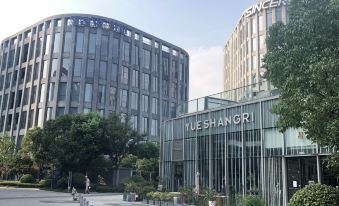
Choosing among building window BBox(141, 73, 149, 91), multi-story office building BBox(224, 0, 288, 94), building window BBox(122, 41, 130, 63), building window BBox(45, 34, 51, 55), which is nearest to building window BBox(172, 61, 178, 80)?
building window BBox(141, 73, 149, 91)

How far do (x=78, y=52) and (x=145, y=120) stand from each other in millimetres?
18839

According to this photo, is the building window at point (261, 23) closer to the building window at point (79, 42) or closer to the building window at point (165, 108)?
the building window at point (165, 108)

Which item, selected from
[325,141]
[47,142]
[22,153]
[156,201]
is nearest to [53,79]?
[22,153]

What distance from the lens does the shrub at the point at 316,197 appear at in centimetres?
1377

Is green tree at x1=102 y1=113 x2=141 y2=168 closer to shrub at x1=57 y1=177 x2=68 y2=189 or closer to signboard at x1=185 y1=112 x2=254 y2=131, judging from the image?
shrub at x1=57 y1=177 x2=68 y2=189

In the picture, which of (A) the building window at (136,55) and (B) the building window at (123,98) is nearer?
(B) the building window at (123,98)

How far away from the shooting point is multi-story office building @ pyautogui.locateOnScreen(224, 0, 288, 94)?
7878 cm

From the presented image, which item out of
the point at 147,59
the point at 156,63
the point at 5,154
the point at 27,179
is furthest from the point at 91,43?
the point at 27,179

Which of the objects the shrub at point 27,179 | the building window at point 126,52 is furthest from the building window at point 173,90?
the shrub at point 27,179

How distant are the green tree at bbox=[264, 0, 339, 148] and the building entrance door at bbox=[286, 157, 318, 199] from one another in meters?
6.45

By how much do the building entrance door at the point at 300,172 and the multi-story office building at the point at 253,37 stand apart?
172ft

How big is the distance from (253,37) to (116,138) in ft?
153

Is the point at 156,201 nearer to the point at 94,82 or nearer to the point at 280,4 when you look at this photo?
the point at 94,82

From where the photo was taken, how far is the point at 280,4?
7831 cm
